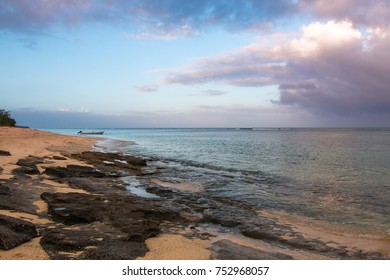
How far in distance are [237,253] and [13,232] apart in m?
4.97

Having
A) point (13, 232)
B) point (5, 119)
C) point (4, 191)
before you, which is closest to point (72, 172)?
point (4, 191)

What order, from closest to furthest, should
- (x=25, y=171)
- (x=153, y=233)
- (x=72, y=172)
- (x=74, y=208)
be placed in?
(x=153, y=233) → (x=74, y=208) → (x=25, y=171) → (x=72, y=172)

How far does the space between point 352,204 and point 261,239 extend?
7340mm

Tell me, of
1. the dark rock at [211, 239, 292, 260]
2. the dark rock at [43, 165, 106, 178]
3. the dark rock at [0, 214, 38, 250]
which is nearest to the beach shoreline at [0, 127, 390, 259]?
the dark rock at [211, 239, 292, 260]

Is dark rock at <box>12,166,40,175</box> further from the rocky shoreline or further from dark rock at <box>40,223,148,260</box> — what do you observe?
dark rock at <box>40,223,148,260</box>

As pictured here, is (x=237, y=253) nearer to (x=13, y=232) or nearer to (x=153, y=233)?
(x=153, y=233)

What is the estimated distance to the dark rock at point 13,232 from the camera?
5.65 meters

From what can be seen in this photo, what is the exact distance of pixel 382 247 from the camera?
25.5 feet

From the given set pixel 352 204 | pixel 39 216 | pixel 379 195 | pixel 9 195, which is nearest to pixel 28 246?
pixel 39 216

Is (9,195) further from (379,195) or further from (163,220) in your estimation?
(379,195)

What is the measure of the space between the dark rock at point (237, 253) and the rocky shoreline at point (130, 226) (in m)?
0.02

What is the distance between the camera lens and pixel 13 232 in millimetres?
5988

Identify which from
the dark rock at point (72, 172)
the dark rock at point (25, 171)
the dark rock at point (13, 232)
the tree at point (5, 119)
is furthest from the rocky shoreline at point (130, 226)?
the tree at point (5, 119)

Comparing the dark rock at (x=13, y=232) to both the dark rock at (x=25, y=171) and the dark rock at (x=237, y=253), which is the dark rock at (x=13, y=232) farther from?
the dark rock at (x=25, y=171)
